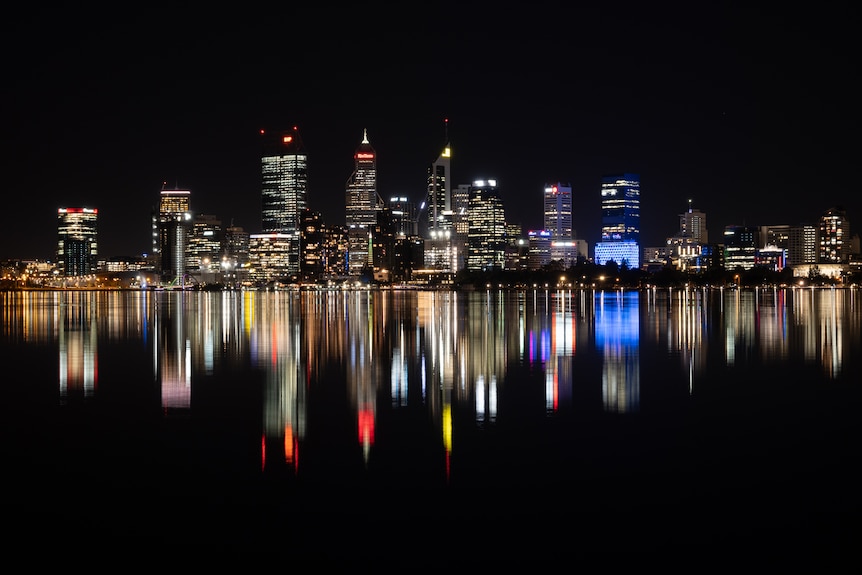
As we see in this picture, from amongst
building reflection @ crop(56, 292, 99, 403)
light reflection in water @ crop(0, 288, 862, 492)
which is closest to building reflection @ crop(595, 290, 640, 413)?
light reflection in water @ crop(0, 288, 862, 492)

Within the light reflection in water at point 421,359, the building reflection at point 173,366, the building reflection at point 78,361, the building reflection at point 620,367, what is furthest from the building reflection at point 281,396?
the building reflection at point 620,367

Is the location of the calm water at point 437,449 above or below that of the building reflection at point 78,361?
below

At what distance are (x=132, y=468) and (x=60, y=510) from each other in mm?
1964

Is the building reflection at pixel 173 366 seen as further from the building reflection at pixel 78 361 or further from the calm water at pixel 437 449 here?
the building reflection at pixel 78 361

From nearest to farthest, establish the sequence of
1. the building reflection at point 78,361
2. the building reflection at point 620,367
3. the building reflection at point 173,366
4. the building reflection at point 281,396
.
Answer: the building reflection at point 281,396 < the building reflection at point 620,367 < the building reflection at point 173,366 < the building reflection at point 78,361

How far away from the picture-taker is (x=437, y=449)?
13.3 metres

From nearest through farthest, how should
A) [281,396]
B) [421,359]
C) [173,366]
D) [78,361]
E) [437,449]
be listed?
[437,449] < [281,396] < [173,366] < [421,359] < [78,361]

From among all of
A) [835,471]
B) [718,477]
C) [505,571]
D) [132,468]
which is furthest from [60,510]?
[835,471]

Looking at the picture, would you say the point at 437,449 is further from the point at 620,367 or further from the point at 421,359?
the point at 421,359

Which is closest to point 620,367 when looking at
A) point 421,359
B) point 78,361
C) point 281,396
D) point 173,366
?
point 421,359

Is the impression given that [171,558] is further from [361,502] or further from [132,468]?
[132,468]

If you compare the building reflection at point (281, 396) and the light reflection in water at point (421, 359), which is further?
the light reflection in water at point (421, 359)

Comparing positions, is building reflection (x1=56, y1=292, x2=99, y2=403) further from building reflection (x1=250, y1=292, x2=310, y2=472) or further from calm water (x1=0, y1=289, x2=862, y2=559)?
building reflection (x1=250, y1=292, x2=310, y2=472)

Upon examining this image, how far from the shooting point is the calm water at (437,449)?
9750 millimetres
